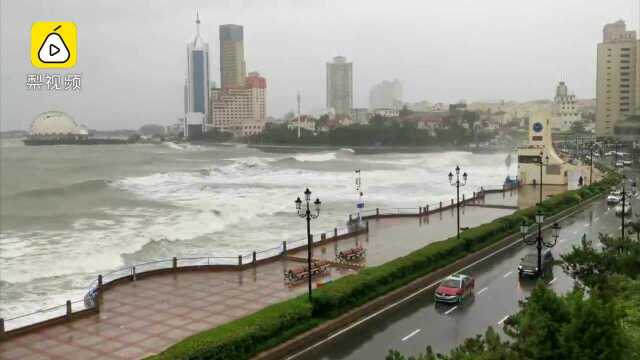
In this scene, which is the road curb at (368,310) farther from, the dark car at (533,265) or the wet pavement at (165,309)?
the wet pavement at (165,309)

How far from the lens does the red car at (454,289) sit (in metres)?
16.0

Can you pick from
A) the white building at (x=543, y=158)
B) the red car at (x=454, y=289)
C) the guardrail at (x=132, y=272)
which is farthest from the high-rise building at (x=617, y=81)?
the red car at (x=454, y=289)

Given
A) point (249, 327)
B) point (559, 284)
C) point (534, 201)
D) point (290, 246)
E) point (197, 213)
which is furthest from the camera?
point (197, 213)

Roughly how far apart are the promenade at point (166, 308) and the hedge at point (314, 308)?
177 cm

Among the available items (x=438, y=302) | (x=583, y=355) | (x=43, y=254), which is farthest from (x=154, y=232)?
(x=583, y=355)

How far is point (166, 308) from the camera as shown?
15.9m

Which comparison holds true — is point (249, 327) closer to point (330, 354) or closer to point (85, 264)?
point (330, 354)

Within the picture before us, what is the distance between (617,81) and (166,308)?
110 m

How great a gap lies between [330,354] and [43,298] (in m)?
11.3

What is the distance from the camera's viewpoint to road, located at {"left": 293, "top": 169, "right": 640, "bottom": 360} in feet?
43.4

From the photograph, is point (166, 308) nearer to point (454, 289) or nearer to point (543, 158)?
point (454, 289)

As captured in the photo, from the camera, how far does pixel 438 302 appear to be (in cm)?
1623

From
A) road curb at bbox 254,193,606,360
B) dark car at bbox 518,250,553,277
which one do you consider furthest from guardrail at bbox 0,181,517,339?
dark car at bbox 518,250,553,277

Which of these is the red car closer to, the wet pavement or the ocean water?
the wet pavement
